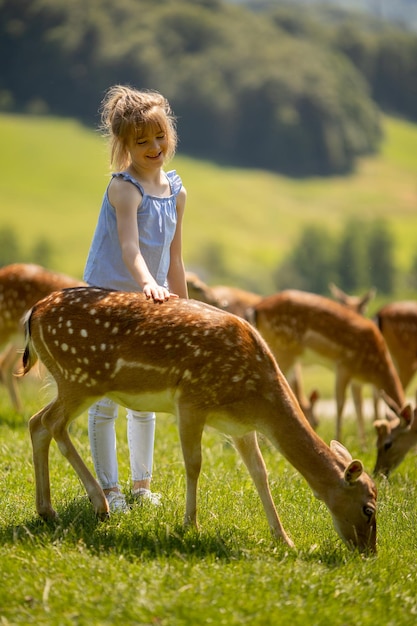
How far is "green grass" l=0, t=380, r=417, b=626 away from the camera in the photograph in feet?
12.2

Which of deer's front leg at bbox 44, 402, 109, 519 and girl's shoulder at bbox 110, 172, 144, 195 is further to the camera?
girl's shoulder at bbox 110, 172, 144, 195

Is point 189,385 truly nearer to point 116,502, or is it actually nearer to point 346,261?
point 116,502

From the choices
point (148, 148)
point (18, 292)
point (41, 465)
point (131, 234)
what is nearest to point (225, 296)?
point (18, 292)

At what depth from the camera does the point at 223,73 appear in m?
48.0

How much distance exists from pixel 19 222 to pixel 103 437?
32.8 m

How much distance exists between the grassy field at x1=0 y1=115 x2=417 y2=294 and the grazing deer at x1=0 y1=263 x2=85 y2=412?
2254cm

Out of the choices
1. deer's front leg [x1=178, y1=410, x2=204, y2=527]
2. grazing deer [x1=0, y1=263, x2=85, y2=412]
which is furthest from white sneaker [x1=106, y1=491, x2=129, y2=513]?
grazing deer [x1=0, y1=263, x2=85, y2=412]

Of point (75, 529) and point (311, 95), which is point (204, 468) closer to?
point (75, 529)

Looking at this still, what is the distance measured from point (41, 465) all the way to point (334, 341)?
17.1 feet

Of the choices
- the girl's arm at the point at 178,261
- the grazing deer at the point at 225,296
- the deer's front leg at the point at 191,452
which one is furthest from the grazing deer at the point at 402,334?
the deer's front leg at the point at 191,452

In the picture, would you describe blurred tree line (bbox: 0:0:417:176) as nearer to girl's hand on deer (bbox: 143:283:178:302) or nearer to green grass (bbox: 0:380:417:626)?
green grass (bbox: 0:380:417:626)

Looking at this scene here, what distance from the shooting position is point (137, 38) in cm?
4778

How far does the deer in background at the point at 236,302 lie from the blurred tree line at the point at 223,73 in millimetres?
27461

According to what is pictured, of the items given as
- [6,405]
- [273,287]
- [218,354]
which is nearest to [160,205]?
[218,354]
